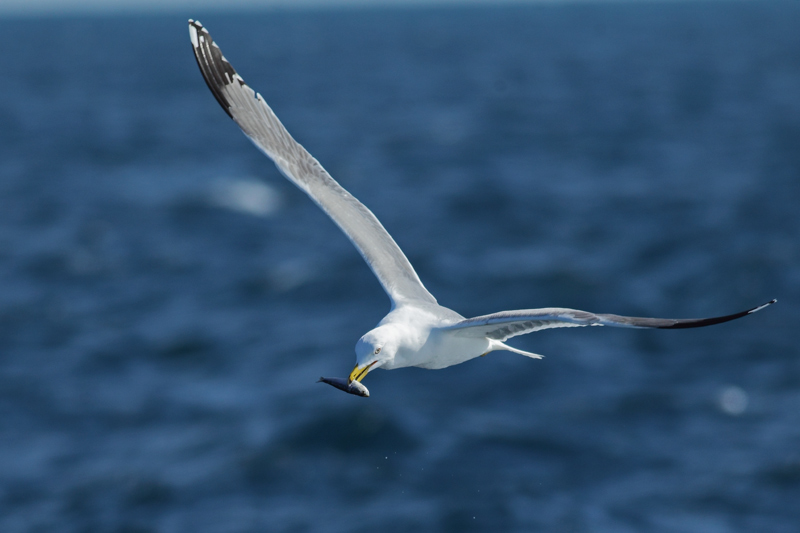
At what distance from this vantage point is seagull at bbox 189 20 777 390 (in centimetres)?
883

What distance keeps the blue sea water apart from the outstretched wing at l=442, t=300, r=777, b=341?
484 inches

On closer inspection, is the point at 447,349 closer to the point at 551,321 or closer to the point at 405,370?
the point at 551,321

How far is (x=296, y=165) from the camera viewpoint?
40.8ft

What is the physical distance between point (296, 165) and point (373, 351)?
13.0ft

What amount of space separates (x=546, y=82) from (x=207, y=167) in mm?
61091

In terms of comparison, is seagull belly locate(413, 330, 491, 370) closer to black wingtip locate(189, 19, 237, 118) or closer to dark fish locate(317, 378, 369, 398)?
dark fish locate(317, 378, 369, 398)

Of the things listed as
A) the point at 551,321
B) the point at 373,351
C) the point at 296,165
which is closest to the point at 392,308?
the point at 373,351

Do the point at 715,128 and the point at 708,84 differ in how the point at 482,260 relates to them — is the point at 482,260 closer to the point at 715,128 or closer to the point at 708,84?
the point at 715,128

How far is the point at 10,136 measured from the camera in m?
76.6

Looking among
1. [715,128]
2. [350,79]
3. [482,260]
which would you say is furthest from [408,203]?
[350,79]

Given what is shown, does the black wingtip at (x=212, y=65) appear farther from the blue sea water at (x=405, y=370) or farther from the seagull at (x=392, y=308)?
the blue sea water at (x=405, y=370)

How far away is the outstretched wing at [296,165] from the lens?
464 inches

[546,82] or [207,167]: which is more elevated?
[546,82]

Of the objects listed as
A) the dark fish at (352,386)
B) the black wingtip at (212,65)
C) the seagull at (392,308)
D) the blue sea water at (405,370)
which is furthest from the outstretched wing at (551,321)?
the blue sea water at (405,370)
